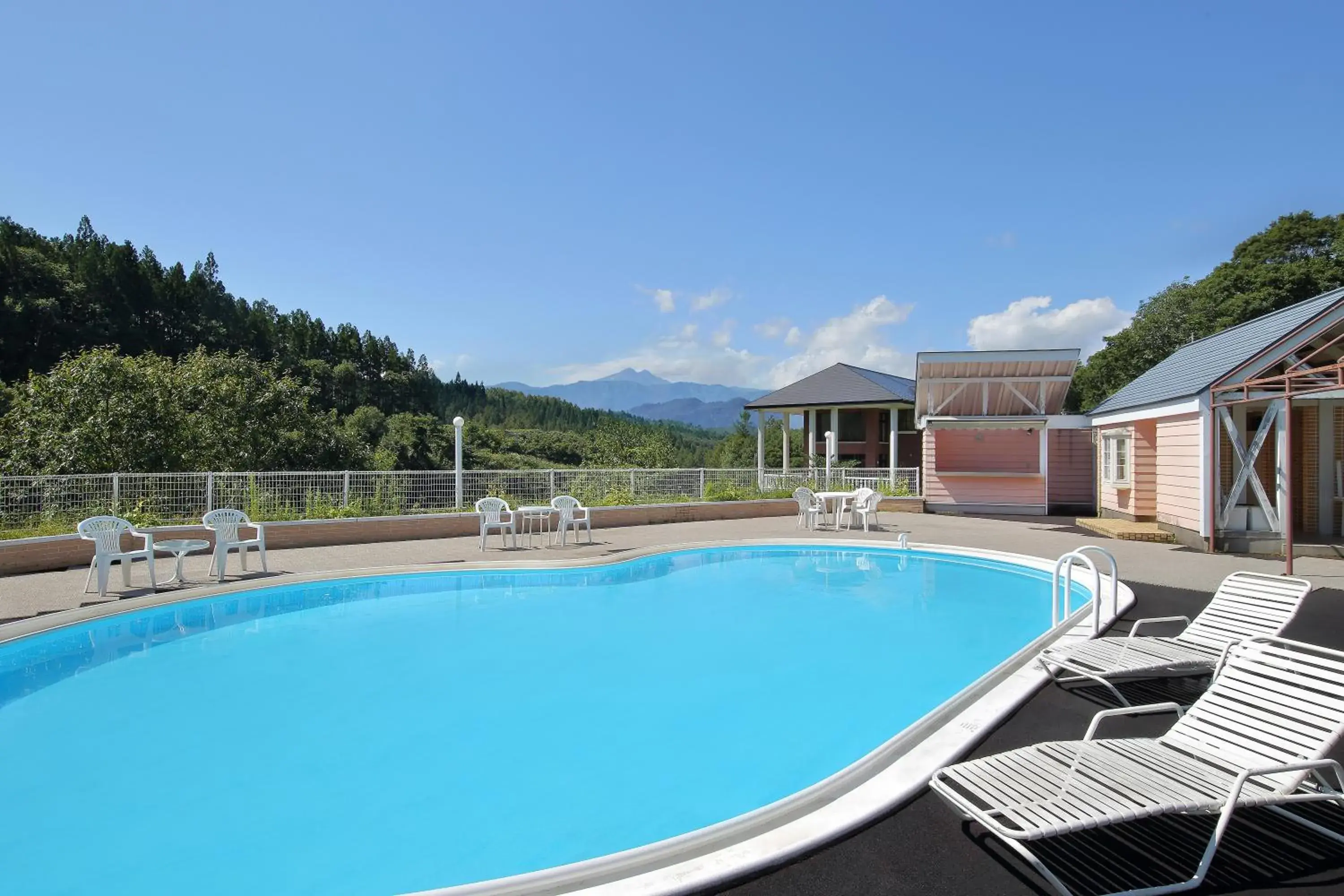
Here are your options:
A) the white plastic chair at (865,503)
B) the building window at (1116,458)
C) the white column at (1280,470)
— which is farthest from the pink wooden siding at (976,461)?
the white column at (1280,470)

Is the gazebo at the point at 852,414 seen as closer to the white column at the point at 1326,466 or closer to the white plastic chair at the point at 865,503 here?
the white plastic chair at the point at 865,503

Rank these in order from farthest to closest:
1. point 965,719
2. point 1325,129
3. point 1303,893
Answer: point 1325,129 → point 965,719 → point 1303,893

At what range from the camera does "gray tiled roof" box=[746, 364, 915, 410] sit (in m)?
25.7

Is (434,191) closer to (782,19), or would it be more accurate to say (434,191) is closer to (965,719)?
(782,19)

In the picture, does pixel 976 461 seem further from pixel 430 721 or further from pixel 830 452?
pixel 430 721

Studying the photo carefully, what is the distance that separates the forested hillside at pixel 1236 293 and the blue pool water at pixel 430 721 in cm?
2986

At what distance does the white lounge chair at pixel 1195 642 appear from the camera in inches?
181

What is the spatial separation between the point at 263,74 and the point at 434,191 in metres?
4.87

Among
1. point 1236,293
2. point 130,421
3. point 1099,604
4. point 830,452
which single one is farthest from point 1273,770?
point 1236,293

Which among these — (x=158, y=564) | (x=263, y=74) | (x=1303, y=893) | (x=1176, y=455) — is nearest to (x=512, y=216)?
(x=263, y=74)

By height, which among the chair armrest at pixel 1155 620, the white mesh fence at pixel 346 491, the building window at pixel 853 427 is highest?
the building window at pixel 853 427

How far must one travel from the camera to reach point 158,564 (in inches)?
425

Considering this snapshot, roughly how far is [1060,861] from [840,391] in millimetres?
25246

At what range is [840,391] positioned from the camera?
2711cm
